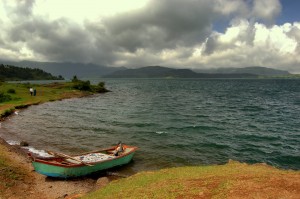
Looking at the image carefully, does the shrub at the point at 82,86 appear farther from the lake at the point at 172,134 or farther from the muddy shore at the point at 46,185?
the muddy shore at the point at 46,185

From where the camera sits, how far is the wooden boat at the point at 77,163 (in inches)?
987

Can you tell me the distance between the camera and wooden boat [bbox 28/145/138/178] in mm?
25078

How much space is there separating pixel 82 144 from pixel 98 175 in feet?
36.3

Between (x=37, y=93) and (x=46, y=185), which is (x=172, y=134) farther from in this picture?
(x=37, y=93)

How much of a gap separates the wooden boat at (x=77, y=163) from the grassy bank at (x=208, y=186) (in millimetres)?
5645

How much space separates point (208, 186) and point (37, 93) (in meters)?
86.7

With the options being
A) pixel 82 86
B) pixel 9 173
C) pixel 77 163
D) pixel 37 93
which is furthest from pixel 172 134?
pixel 82 86

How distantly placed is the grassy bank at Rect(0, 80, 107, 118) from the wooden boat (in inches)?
1255

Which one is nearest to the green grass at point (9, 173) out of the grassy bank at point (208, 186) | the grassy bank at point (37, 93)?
the grassy bank at point (208, 186)

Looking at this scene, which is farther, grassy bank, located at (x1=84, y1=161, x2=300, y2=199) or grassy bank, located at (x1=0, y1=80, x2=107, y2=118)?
grassy bank, located at (x1=0, y1=80, x2=107, y2=118)

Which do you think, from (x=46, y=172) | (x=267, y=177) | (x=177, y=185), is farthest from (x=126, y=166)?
(x=267, y=177)

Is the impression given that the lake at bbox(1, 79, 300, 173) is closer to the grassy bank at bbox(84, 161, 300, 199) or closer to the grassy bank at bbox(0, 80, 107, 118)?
the grassy bank at bbox(0, 80, 107, 118)

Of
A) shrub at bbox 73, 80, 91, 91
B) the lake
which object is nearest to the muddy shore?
the lake

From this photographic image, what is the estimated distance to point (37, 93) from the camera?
306 ft
